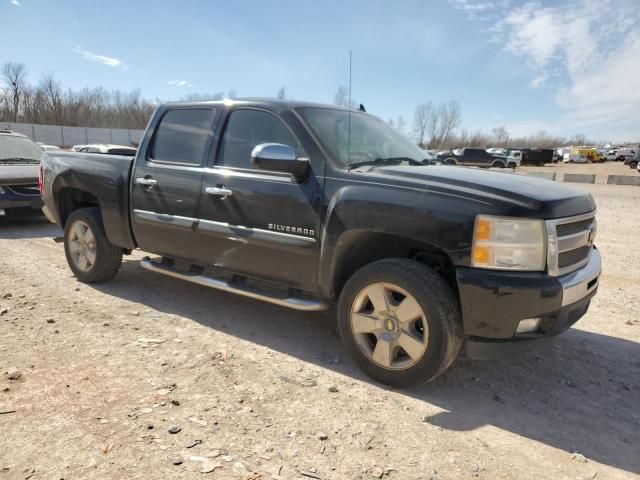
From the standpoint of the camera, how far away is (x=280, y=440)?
8.27 feet

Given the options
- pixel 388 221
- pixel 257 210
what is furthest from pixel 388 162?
pixel 257 210

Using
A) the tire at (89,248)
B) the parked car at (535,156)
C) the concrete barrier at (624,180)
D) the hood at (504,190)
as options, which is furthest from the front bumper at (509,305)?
the parked car at (535,156)

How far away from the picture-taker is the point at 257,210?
364cm

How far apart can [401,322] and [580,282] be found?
110 centimetres

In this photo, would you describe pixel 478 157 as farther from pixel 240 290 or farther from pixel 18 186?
pixel 240 290

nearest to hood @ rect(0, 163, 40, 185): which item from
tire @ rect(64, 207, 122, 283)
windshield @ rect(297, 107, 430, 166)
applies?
tire @ rect(64, 207, 122, 283)

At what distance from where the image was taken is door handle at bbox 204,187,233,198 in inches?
149

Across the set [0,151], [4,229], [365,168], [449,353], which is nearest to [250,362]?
[449,353]

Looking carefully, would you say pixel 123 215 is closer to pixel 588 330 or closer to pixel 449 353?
pixel 449 353

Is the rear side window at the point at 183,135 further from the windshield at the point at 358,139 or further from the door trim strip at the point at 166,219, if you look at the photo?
the windshield at the point at 358,139

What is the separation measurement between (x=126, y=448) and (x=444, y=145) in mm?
107115

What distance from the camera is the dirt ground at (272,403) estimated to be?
235 centimetres

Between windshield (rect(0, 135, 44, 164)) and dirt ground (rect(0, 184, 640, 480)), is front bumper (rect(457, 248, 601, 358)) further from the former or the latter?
windshield (rect(0, 135, 44, 164))

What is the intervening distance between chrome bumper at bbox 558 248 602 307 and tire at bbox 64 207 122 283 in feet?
13.7
